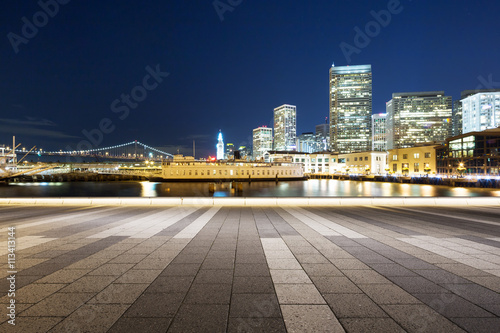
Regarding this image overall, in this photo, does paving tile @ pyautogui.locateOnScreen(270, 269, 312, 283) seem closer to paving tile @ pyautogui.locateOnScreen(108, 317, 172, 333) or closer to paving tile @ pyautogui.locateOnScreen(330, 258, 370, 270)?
paving tile @ pyautogui.locateOnScreen(330, 258, 370, 270)

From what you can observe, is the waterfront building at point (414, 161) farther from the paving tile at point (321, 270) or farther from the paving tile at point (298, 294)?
the paving tile at point (298, 294)

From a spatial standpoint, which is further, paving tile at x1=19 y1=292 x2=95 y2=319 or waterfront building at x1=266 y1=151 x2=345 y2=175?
waterfront building at x1=266 y1=151 x2=345 y2=175

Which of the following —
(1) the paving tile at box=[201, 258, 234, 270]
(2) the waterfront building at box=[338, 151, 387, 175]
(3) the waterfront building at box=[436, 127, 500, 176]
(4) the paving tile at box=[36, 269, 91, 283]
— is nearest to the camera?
(4) the paving tile at box=[36, 269, 91, 283]

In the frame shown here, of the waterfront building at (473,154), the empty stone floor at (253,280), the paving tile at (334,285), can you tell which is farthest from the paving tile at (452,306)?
the waterfront building at (473,154)

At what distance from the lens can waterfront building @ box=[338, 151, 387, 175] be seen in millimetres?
125062

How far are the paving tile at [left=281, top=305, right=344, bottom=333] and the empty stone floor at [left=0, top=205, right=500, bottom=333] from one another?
17 millimetres

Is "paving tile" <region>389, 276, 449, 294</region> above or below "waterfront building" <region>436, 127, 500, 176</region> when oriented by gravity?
below

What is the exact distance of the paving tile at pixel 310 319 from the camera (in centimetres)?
373

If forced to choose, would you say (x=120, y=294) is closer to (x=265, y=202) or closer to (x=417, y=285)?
(x=417, y=285)

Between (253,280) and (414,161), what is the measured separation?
437 feet

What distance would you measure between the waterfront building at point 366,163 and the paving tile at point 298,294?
133m

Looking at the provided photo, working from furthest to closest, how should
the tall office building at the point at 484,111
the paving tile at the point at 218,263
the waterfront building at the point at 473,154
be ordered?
the tall office building at the point at 484,111, the waterfront building at the point at 473,154, the paving tile at the point at 218,263

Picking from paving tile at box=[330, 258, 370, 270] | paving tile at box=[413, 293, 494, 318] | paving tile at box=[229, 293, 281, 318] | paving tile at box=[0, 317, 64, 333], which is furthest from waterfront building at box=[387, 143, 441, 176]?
paving tile at box=[0, 317, 64, 333]

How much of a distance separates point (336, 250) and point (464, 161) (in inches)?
4626
